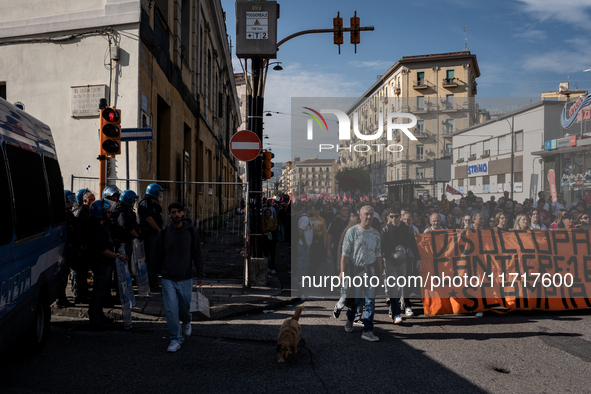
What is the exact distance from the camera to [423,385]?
13.7 ft

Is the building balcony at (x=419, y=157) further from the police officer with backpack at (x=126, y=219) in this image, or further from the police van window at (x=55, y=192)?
the police van window at (x=55, y=192)

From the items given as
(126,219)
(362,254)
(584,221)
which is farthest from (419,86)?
(126,219)

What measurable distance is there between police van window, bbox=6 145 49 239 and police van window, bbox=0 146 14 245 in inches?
6.4

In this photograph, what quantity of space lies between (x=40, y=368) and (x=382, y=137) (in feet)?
20.8

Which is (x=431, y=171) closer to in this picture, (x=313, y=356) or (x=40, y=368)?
(x=313, y=356)

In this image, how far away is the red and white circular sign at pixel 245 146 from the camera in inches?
340

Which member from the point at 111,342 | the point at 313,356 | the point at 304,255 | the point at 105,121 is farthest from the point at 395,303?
the point at 105,121

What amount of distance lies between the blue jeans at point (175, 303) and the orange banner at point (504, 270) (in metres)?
3.66

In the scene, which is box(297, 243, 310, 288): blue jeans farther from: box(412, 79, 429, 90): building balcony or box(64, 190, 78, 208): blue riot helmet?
box(412, 79, 429, 90): building balcony

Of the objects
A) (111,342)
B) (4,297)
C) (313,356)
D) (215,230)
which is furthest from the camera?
(215,230)

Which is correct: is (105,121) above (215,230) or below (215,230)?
above

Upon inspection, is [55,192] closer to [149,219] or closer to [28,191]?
[28,191]

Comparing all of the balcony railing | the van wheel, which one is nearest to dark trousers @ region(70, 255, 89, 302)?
the van wheel

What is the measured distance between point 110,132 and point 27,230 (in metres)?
3.60
